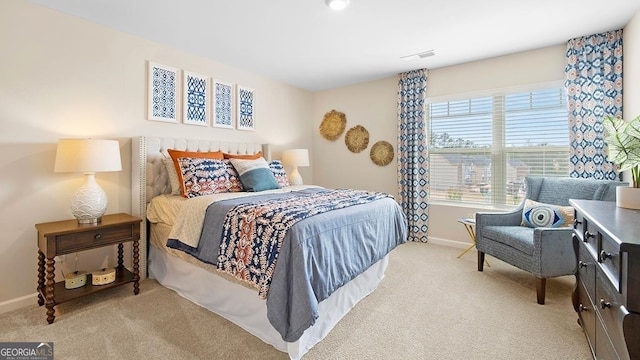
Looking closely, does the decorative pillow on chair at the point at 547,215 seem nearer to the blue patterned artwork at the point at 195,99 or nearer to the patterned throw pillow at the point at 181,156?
the patterned throw pillow at the point at 181,156

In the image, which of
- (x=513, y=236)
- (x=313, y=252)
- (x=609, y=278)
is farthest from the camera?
(x=513, y=236)

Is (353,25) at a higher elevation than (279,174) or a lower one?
higher

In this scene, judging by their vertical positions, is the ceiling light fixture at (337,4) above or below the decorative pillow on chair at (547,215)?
above

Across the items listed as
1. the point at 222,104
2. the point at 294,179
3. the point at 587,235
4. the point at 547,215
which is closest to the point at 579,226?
the point at 587,235

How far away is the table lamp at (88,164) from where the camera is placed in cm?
221

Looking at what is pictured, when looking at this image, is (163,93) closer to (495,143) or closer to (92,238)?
(92,238)

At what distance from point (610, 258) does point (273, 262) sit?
60.5 inches

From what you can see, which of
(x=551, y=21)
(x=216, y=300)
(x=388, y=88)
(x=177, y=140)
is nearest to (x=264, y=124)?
(x=177, y=140)

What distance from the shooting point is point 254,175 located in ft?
9.95

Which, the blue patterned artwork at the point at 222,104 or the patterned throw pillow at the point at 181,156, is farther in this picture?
the blue patterned artwork at the point at 222,104

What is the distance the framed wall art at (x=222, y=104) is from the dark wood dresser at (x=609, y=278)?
3574mm

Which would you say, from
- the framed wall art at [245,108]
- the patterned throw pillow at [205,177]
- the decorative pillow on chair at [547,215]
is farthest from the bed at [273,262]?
the decorative pillow on chair at [547,215]

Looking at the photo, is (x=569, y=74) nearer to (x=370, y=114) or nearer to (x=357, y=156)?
(x=370, y=114)

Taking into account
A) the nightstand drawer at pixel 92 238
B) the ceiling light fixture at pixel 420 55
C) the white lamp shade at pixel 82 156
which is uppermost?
the ceiling light fixture at pixel 420 55
